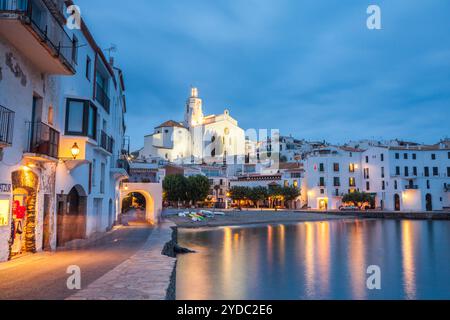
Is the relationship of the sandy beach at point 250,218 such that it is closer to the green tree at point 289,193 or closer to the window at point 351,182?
the green tree at point 289,193

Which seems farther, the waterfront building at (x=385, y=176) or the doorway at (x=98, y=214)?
the waterfront building at (x=385, y=176)

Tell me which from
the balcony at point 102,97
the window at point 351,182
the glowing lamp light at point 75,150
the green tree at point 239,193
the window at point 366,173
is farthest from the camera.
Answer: the green tree at point 239,193

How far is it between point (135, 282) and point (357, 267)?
49.5 ft

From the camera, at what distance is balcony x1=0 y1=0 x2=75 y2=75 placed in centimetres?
1005

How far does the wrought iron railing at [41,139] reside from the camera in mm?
12453

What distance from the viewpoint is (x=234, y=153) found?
106 metres

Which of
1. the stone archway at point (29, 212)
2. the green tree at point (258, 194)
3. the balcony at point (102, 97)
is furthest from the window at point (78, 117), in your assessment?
the green tree at point (258, 194)

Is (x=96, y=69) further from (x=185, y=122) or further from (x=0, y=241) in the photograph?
A: (x=185, y=122)

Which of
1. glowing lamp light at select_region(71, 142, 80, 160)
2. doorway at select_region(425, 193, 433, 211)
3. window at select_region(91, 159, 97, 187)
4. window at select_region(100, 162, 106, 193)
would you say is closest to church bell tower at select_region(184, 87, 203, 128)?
doorway at select_region(425, 193, 433, 211)

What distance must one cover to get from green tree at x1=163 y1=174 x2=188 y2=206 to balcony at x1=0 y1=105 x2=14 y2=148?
46.9 meters

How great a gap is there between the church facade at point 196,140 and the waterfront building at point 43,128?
78.3m
